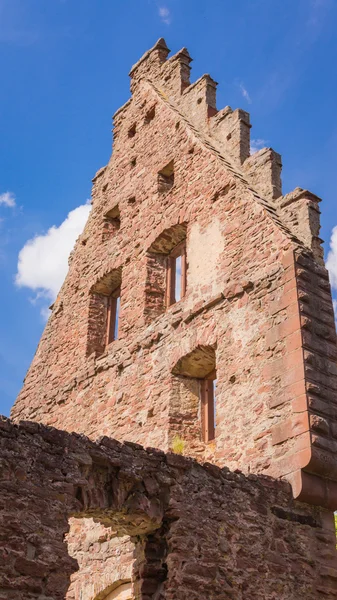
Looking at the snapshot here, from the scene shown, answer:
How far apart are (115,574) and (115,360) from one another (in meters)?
3.53

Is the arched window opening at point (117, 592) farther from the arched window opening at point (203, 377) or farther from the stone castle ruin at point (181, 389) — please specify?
the arched window opening at point (203, 377)

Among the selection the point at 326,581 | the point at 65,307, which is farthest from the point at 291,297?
the point at 65,307

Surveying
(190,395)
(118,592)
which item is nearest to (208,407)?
(190,395)

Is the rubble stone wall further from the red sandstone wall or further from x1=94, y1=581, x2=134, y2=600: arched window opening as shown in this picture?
x1=94, y1=581, x2=134, y2=600: arched window opening

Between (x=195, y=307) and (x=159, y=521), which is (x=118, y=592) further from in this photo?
(x=195, y=307)

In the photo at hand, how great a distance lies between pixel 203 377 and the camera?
421 inches

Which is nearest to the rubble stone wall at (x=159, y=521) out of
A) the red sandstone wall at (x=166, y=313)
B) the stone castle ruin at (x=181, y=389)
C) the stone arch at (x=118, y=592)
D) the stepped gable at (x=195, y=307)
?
the stone castle ruin at (x=181, y=389)

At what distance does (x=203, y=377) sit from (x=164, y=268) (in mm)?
2394

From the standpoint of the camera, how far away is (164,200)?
41.4 ft

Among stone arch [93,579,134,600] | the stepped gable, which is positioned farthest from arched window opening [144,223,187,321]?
stone arch [93,579,134,600]

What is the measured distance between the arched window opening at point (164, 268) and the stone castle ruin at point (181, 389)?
3cm

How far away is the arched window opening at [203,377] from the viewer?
33.4 feet

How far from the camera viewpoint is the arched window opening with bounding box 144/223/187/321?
1193 cm

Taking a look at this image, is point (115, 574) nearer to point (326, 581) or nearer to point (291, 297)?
point (326, 581)
